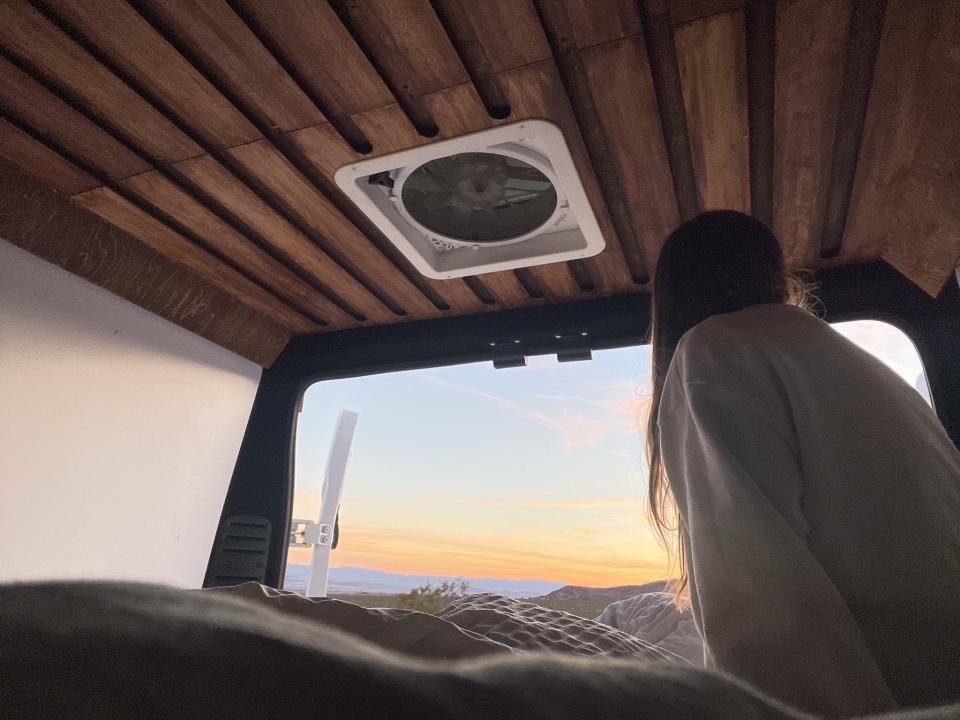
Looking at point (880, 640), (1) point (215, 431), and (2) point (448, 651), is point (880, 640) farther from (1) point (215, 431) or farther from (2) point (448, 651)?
(1) point (215, 431)

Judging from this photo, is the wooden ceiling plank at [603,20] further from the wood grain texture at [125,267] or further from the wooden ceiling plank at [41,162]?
the wood grain texture at [125,267]

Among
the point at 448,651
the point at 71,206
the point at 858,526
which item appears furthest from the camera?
the point at 71,206

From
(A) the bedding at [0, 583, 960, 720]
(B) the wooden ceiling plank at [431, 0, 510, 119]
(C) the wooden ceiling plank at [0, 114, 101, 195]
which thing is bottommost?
(A) the bedding at [0, 583, 960, 720]

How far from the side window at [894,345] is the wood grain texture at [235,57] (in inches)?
58.4

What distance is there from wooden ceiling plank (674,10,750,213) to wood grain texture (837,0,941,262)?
0.79 feet

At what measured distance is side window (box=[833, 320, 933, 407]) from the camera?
1.62 meters

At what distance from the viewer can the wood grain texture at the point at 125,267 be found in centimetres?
162

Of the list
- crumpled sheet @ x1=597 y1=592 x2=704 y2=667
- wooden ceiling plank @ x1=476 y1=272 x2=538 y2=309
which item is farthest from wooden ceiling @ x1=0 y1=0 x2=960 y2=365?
crumpled sheet @ x1=597 y1=592 x2=704 y2=667

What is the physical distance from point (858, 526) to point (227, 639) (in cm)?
72

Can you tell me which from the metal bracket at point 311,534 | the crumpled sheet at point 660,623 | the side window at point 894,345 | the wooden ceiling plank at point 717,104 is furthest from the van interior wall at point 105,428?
the side window at point 894,345

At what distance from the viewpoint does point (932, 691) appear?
1.89 ft

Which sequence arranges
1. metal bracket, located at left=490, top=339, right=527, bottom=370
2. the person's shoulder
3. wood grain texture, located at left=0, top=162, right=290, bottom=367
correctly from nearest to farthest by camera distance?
the person's shoulder, wood grain texture, located at left=0, top=162, right=290, bottom=367, metal bracket, located at left=490, top=339, right=527, bottom=370

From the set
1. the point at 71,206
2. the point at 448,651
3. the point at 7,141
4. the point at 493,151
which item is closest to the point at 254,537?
the point at 71,206

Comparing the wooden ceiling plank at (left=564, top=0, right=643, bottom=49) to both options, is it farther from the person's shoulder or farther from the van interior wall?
the van interior wall
